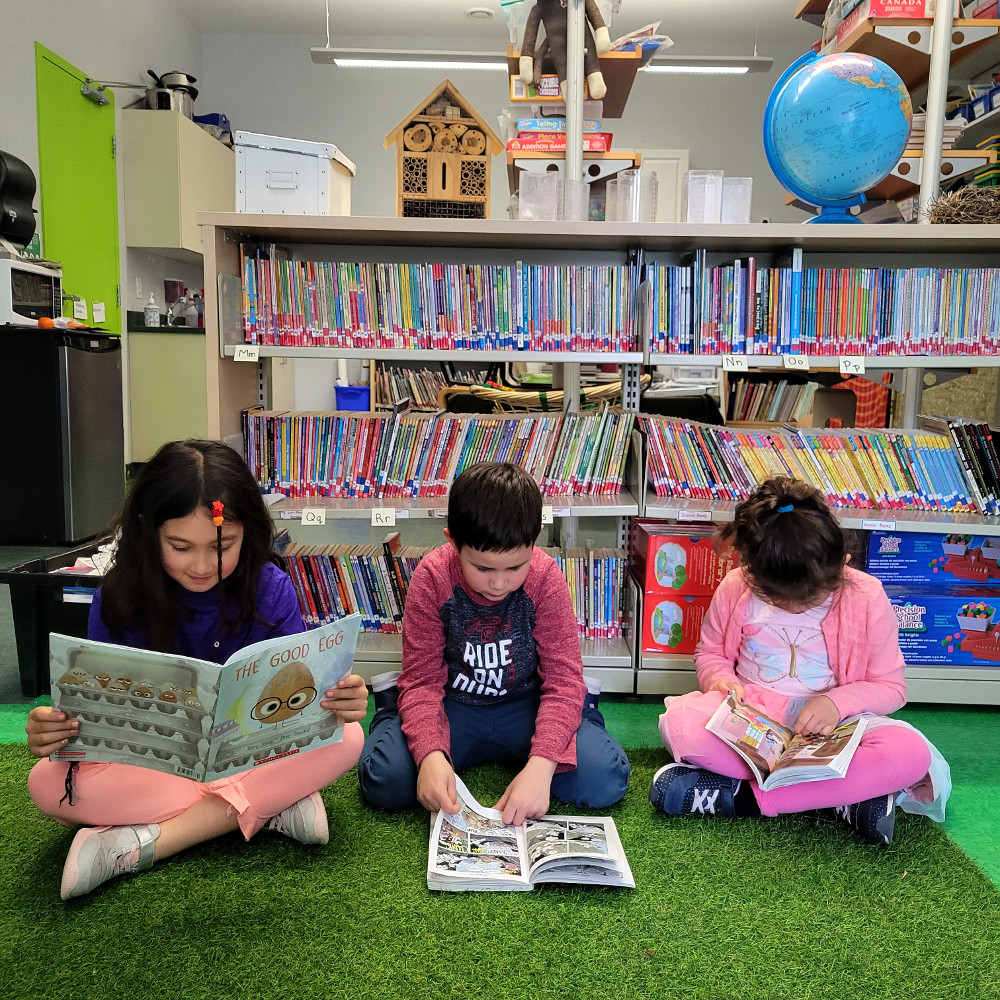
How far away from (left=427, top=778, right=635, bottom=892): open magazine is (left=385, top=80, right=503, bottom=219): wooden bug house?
172cm

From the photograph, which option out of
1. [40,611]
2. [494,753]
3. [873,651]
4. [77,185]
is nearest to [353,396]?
[77,185]

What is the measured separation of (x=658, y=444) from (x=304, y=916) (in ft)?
4.95

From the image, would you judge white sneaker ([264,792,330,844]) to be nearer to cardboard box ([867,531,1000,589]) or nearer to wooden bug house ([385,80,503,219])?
cardboard box ([867,531,1000,589])

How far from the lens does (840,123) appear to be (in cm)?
221

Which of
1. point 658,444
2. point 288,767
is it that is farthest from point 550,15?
point 288,767

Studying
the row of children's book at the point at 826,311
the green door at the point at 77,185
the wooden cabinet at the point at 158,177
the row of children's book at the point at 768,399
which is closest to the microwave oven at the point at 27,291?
the green door at the point at 77,185

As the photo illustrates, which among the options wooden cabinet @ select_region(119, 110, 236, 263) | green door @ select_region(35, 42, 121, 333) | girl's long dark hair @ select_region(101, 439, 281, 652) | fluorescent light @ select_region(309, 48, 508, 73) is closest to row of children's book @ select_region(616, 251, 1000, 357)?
girl's long dark hair @ select_region(101, 439, 281, 652)

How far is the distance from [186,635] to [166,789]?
0.86ft

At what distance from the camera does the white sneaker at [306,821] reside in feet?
5.01

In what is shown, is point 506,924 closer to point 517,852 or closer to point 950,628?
point 517,852

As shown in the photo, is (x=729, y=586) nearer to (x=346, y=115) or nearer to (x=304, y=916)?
(x=304, y=916)

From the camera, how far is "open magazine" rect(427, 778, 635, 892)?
4.60ft

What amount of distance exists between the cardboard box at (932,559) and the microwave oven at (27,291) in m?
3.57

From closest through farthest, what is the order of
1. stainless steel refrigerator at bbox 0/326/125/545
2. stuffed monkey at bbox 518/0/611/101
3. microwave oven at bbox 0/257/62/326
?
stuffed monkey at bbox 518/0/611/101 → microwave oven at bbox 0/257/62/326 → stainless steel refrigerator at bbox 0/326/125/545
